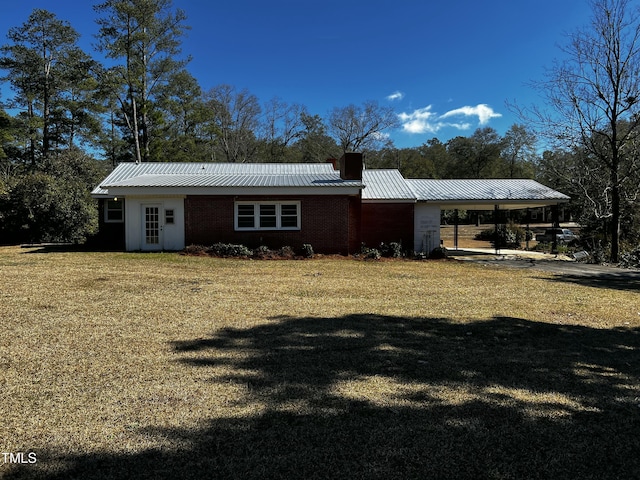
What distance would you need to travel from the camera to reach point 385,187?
21844 mm

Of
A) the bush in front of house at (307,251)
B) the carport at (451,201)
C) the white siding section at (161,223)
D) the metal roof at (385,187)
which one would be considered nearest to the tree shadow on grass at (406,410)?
the bush in front of house at (307,251)

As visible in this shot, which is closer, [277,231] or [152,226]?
[277,231]

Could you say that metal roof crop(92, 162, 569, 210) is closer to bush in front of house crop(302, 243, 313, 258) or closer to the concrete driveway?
bush in front of house crop(302, 243, 313, 258)

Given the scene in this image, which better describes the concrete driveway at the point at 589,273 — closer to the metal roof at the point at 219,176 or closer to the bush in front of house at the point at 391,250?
the bush in front of house at the point at 391,250

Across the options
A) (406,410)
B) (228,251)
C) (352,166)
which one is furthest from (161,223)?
(406,410)

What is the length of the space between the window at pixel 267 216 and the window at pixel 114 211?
27.8 feet

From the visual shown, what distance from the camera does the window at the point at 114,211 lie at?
21906mm

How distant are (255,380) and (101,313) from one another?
3879mm

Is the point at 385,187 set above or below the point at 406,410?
above

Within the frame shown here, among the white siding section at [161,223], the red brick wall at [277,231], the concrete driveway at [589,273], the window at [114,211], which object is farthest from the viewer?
the window at [114,211]

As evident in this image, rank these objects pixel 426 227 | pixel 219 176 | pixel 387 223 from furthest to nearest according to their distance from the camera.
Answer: pixel 426 227, pixel 219 176, pixel 387 223

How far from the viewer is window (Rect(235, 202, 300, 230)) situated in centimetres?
1750

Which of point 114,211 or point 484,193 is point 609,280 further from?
point 114,211

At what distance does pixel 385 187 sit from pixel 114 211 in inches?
566
